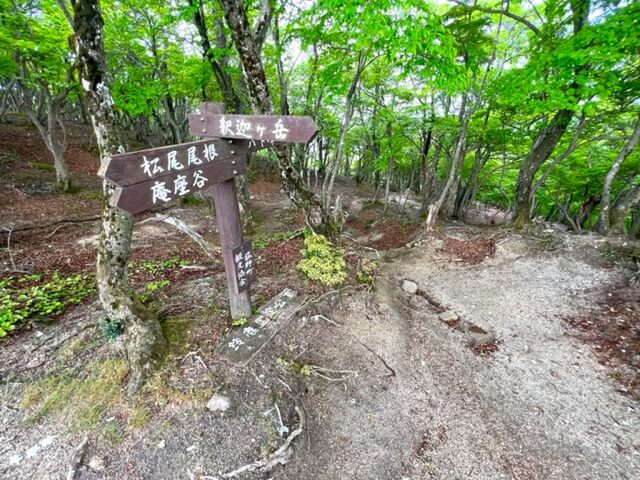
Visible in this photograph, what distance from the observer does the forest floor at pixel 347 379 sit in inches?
98.6

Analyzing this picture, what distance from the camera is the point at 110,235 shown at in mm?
3037

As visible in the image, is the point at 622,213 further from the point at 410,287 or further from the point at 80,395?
the point at 80,395

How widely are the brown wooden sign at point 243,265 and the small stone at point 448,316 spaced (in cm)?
378

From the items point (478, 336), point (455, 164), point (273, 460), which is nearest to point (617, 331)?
point (478, 336)

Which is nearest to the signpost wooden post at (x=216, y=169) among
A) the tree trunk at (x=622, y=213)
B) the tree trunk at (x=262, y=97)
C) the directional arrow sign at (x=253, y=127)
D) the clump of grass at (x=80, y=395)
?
the directional arrow sign at (x=253, y=127)

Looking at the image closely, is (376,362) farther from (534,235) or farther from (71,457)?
(534,235)

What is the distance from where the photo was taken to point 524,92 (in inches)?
253

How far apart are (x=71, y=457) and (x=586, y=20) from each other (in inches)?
467

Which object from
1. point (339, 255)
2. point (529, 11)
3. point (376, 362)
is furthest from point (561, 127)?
point (376, 362)

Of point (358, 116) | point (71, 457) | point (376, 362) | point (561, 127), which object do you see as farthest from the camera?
point (358, 116)

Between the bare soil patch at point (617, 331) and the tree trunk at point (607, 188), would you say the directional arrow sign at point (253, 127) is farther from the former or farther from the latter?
the tree trunk at point (607, 188)

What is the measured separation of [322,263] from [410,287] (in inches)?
98.4

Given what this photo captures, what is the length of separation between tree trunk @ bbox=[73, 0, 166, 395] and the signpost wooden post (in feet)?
3.17

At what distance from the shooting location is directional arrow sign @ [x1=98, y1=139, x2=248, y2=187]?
6.32ft
